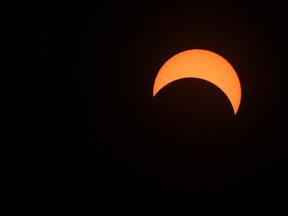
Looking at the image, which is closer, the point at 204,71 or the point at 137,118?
the point at 204,71

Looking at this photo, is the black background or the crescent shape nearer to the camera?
the crescent shape

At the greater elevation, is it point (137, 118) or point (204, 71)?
point (204, 71)

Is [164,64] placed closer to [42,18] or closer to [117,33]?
[117,33]

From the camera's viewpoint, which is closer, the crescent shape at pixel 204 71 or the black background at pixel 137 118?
the crescent shape at pixel 204 71

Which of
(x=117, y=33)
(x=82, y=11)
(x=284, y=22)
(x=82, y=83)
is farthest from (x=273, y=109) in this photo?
(x=82, y=11)
